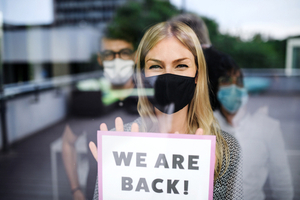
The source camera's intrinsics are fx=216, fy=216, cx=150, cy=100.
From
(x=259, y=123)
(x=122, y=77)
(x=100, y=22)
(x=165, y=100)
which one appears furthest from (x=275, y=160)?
(x=100, y=22)

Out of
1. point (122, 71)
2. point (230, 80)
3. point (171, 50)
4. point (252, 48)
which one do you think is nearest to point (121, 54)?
point (122, 71)

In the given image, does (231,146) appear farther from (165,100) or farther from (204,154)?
(165,100)

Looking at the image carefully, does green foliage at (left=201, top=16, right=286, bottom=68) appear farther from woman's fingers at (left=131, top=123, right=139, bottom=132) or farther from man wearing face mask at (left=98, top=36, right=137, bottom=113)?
woman's fingers at (left=131, top=123, right=139, bottom=132)

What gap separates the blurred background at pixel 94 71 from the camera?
1.75 m

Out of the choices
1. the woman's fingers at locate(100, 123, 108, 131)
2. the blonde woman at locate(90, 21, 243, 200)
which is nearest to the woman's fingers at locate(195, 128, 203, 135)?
the blonde woman at locate(90, 21, 243, 200)

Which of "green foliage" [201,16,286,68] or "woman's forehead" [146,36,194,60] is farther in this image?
"green foliage" [201,16,286,68]

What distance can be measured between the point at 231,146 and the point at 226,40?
4.53ft

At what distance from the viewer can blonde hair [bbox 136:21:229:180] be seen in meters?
0.87

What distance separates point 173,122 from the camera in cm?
92

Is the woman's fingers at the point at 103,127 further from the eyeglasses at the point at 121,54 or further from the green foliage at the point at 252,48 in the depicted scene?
the green foliage at the point at 252,48

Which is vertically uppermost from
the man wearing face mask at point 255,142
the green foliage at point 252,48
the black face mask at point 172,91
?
the green foliage at point 252,48

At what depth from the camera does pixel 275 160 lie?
139cm

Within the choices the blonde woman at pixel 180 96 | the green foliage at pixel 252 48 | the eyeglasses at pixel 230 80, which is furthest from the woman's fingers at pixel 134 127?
the green foliage at pixel 252 48

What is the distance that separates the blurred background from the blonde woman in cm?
14
